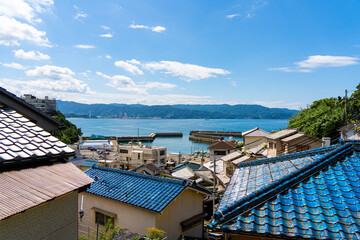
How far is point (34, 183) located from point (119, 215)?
565 cm

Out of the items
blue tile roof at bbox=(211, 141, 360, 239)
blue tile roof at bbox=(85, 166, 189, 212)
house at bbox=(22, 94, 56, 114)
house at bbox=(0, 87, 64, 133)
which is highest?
house at bbox=(22, 94, 56, 114)

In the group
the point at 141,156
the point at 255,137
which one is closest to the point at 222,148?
the point at 255,137

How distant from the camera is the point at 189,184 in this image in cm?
871

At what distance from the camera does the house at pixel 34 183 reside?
2.66m

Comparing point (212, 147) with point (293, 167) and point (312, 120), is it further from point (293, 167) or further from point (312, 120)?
point (293, 167)

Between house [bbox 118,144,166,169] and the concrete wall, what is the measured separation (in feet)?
127

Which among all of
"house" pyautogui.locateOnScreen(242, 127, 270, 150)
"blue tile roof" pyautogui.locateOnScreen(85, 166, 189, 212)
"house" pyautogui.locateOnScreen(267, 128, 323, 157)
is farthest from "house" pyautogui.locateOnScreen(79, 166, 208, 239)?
"house" pyautogui.locateOnScreen(242, 127, 270, 150)

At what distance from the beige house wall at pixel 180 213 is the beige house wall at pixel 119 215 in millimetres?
450

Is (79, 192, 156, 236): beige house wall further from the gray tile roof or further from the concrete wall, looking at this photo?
the gray tile roof

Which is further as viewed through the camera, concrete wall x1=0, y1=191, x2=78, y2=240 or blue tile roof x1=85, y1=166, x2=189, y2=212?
blue tile roof x1=85, y1=166, x2=189, y2=212

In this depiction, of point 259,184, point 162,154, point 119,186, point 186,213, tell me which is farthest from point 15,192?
point 162,154

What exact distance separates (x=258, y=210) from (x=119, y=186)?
6698 mm

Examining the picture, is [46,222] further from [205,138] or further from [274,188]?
[205,138]

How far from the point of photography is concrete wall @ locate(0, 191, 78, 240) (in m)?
2.77
